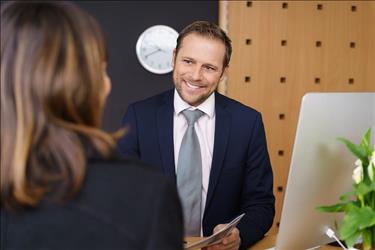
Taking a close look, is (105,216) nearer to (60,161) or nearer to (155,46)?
(60,161)

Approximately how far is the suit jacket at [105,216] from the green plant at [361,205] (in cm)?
70

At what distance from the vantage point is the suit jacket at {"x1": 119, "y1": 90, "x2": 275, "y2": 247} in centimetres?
253

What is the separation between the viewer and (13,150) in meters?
1.05

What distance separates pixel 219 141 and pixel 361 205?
968 mm

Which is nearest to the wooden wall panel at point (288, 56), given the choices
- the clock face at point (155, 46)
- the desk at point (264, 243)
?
the clock face at point (155, 46)

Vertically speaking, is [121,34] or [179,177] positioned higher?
[121,34]

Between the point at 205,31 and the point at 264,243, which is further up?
the point at 205,31

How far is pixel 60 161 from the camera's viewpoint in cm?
104

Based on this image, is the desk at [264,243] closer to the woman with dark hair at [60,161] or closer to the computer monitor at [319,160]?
the computer monitor at [319,160]

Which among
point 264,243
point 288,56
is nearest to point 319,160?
point 264,243

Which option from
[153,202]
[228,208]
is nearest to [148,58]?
[228,208]

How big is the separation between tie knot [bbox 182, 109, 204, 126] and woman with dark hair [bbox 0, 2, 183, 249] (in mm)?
1480

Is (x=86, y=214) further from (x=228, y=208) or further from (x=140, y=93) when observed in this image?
(x=140, y=93)

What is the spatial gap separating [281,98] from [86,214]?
3.67 meters
